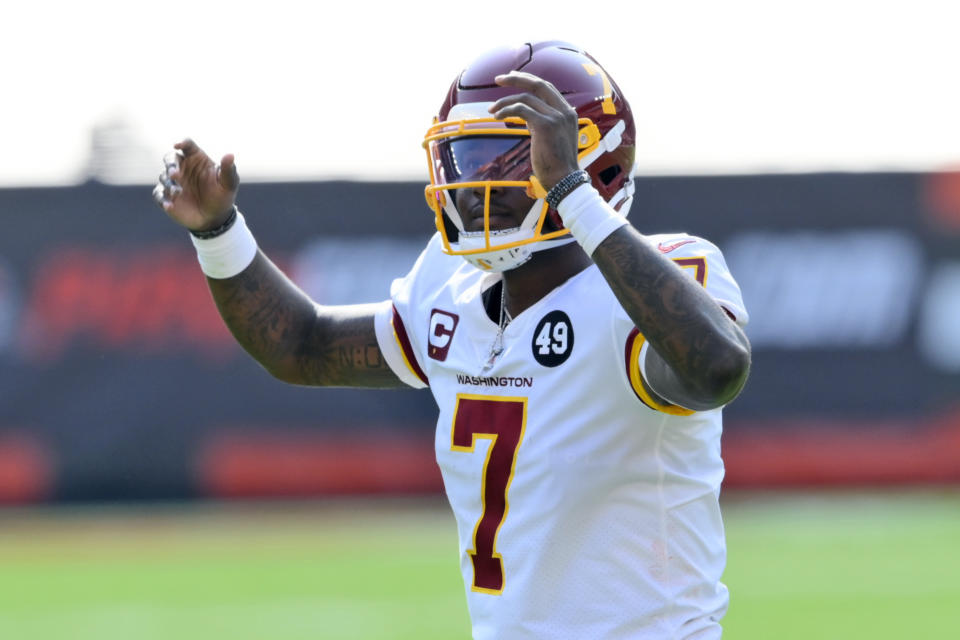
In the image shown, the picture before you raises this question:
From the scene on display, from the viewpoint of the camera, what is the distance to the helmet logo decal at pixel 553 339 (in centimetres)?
287

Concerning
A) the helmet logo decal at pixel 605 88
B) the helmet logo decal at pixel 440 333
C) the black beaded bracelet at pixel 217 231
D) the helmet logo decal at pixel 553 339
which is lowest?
the helmet logo decal at pixel 440 333

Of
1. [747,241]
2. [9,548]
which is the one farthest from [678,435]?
[747,241]

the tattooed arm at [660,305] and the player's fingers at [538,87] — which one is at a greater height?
the player's fingers at [538,87]

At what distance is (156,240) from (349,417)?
1913 millimetres

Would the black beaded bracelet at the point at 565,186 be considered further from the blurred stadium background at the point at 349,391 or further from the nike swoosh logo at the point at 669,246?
the blurred stadium background at the point at 349,391

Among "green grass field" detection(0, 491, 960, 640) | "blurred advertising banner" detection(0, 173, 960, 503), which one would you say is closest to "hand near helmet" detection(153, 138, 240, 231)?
"green grass field" detection(0, 491, 960, 640)

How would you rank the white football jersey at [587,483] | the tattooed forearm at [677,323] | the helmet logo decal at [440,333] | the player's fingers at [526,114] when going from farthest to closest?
the helmet logo decal at [440,333]
the white football jersey at [587,483]
the player's fingers at [526,114]
the tattooed forearm at [677,323]

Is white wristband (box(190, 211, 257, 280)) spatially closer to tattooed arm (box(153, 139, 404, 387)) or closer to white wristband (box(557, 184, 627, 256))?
tattooed arm (box(153, 139, 404, 387))

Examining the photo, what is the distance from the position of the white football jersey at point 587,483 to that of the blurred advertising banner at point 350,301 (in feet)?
25.1

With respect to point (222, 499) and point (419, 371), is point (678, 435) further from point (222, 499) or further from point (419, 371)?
point (222, 499)

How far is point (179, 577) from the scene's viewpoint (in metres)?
8.60

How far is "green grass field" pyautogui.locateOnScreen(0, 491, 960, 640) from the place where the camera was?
736cm

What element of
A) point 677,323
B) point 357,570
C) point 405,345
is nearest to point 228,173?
point 405,345

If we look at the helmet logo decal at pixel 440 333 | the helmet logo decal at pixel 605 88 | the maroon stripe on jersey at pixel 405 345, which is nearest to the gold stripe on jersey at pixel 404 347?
the maroon stripe on jersey at pixel 405 345
